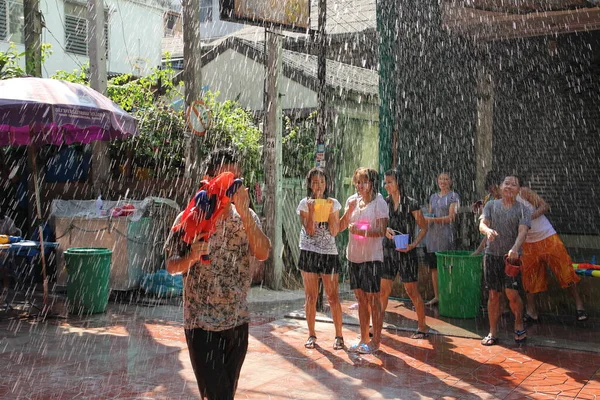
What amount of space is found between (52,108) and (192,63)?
2600 mm

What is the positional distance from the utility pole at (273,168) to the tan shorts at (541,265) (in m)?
4.36

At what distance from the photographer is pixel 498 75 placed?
1151cm

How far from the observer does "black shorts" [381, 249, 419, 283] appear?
7.41 m

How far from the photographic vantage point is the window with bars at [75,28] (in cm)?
2286

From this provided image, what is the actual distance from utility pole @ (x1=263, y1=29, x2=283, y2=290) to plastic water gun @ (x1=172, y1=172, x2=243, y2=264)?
23.8 feet

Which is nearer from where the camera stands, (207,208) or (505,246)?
(207,208)

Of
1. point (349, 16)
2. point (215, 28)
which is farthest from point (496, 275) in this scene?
point (215, 28)

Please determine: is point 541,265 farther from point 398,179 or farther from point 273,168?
point 273,168

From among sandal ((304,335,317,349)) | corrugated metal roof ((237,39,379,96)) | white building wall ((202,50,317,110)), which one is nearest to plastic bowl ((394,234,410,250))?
sandal ((304,335,317,349))

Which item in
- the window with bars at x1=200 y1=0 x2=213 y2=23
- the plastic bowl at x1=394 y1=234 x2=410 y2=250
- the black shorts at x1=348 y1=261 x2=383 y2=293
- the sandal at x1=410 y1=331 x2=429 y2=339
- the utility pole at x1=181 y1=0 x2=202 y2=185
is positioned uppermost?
the window with bars at x1=200 y1=0 x2=213 y2=23

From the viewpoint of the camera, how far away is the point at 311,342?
725 centimetres

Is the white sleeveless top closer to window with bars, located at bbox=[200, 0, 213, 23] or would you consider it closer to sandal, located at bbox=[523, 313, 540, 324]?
sandal, located at bbox=[523, 313, 540, 324]

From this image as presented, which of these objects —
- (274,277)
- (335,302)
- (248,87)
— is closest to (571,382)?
(335,302)

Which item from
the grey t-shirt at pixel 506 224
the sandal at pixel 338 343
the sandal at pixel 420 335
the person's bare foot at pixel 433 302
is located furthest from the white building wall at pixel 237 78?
the sandal at pixel 338 343
